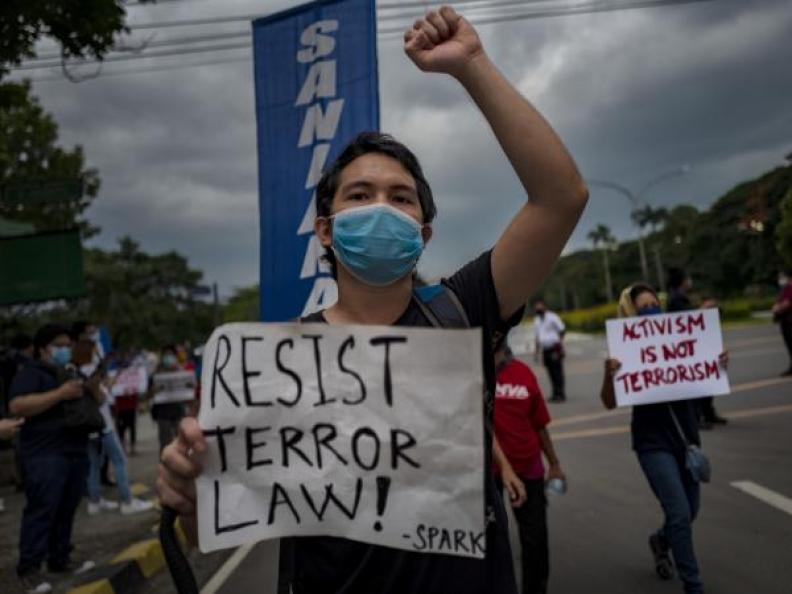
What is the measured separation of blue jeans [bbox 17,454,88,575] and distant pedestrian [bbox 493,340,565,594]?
11.3ft

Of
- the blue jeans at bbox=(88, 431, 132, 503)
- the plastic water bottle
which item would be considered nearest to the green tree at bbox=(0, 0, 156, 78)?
the blue jeans at bbox=(88, 431, 132, 503)

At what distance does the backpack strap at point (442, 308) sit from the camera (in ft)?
5.17

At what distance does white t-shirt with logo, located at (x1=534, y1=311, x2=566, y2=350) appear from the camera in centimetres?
1351

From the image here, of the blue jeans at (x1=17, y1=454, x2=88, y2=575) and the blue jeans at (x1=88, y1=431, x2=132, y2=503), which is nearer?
the blue jeans at (x1=17, y1=454, x2=88, y2=575)

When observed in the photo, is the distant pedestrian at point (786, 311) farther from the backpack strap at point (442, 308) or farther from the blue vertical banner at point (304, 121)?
the backpack strap at point (442, 308)

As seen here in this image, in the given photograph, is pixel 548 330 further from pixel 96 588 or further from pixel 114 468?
pixel 96 588

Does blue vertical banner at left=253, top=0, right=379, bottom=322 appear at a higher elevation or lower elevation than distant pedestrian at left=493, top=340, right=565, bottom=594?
higher

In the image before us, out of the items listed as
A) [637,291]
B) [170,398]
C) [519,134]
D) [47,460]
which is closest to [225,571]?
[47,460]

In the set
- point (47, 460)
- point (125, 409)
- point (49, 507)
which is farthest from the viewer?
point (125, 409)

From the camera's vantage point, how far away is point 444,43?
4.91ft

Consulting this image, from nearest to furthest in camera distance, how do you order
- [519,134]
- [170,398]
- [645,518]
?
1. [519,134]
2. [645,518]
3. [170,398]

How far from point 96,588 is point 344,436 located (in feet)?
14.1

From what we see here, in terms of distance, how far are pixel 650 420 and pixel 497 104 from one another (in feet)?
11.4

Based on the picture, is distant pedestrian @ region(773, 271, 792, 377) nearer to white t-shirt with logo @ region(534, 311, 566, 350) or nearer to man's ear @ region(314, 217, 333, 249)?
white t-shirt with logo @ region(534, 311, 566, 350)
